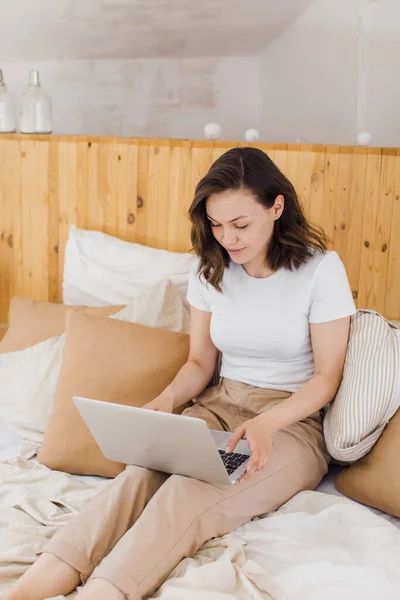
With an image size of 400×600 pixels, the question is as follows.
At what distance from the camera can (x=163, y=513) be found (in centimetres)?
143

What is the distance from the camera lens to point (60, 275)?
2.66 meters

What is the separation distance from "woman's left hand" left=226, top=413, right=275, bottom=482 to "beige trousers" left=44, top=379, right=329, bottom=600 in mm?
79

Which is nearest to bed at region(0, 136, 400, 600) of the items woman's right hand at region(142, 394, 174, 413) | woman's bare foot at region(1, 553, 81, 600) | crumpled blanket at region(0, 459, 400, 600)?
crumpled blanket at region(0, 459, 400, 600)

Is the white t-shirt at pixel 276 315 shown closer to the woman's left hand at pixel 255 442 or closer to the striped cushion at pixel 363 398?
the striped cushion at pixel 363 398

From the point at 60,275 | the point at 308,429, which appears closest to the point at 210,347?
the point at 308,429

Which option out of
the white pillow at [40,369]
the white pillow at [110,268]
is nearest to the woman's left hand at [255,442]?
the white pillow at [40,369]

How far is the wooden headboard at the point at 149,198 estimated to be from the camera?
2.22m

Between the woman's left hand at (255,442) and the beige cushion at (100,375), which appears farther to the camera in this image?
the beige cushion at (100,375)

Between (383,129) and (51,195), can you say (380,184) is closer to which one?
(383,129)

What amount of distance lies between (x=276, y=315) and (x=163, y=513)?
54 cm

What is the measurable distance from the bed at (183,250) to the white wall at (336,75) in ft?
1.58

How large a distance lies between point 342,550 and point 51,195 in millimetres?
1641

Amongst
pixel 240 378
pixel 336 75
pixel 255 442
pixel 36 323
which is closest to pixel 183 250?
pixel 36 323

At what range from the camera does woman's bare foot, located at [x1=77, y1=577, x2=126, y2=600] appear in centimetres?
127
